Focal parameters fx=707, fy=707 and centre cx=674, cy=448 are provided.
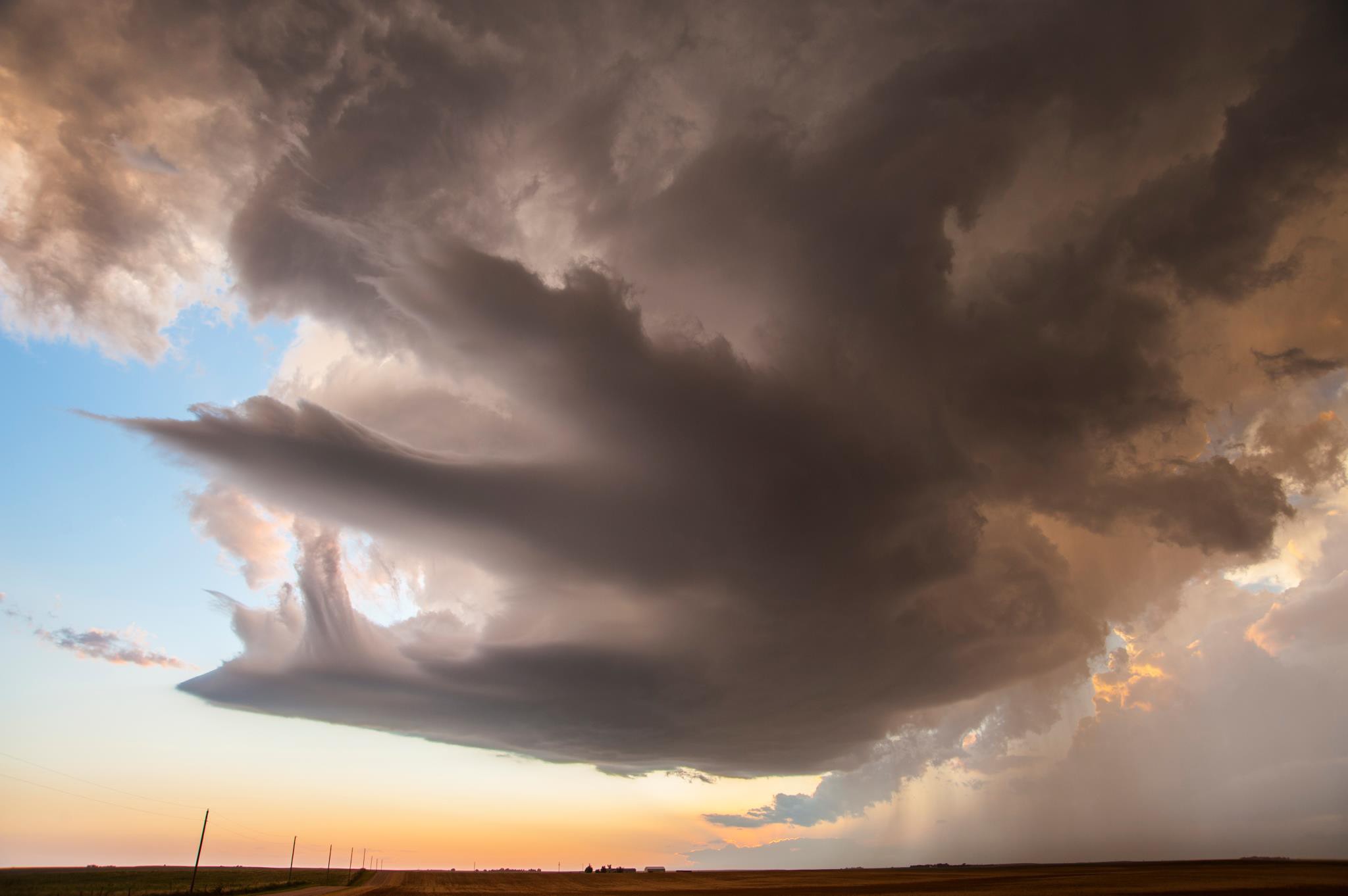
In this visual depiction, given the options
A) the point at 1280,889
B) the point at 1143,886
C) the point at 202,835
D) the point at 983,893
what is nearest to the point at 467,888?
the point at 202,835

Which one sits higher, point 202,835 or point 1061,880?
point 202,835

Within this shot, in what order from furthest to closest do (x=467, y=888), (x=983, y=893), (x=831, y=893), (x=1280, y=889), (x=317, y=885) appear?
(x=467, y=888), (x=317, y=885), (x=831, y=893), (x=983, y=893), (x=1280, y=889)

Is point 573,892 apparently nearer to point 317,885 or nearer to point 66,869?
point 317,885

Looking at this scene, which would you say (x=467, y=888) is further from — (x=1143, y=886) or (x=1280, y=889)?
(x=1280, y=889)

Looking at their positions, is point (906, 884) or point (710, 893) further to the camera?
point (906, 884)

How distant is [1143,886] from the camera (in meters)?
106

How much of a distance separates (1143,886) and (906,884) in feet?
188

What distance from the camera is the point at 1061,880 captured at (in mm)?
134125

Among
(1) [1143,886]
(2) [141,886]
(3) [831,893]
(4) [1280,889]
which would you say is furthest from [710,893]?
(2) [141,886]

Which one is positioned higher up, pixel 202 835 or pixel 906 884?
pixel 202 835

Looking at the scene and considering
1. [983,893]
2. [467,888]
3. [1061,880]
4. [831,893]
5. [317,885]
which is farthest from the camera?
[467,888]

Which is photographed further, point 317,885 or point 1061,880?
point 317,885

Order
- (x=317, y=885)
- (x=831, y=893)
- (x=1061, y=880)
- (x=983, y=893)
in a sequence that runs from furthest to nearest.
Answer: (x=317, y=885) → (x=1061, y=880) → (x=831, y=893) → (x=983, y=893)

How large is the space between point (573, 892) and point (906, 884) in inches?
2802
